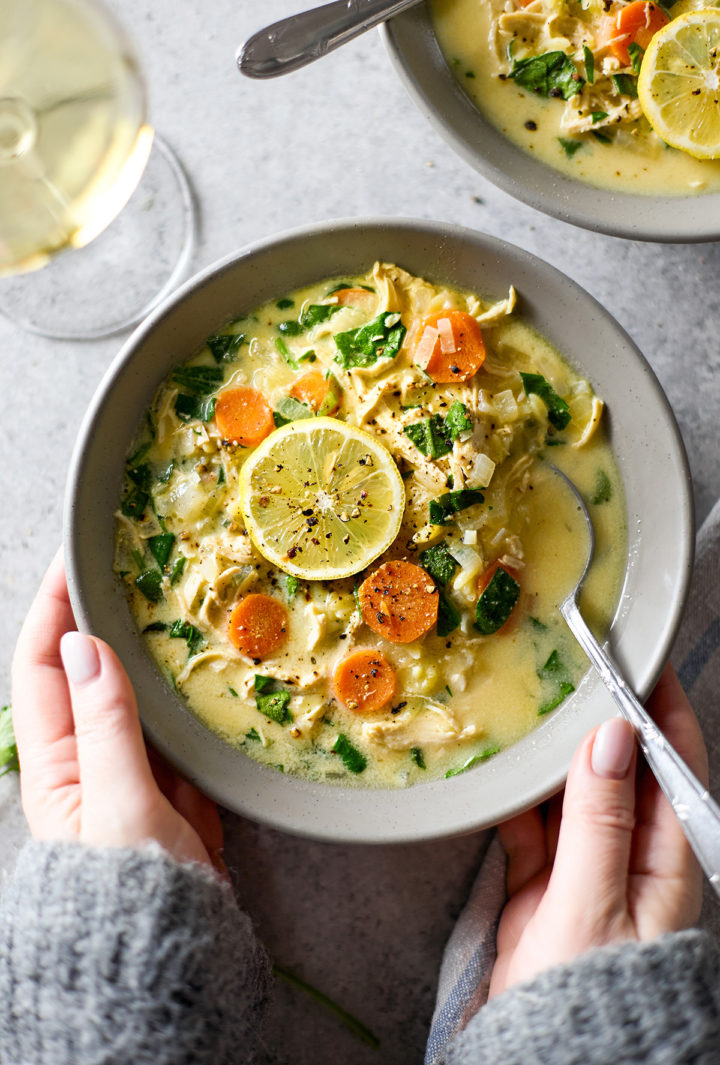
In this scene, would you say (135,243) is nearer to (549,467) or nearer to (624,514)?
(549,467)

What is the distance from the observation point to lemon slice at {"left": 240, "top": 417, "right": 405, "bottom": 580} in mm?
2418

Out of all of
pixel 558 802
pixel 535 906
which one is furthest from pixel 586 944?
pixel 558 802

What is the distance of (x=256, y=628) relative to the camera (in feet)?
8.23

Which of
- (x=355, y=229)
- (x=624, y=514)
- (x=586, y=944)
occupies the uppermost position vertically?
(x=355, y=229)

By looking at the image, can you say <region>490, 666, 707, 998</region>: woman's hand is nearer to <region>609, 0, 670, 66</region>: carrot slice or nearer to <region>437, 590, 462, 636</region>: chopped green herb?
<region>437, 590, 462, 636</region>: chopped green herb

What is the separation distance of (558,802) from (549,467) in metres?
1.02

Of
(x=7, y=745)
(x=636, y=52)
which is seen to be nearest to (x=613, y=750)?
(x=7, y=745)

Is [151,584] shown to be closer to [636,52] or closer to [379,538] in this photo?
[379,538]

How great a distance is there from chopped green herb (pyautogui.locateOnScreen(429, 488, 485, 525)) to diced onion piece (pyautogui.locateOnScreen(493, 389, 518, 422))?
0.72 feet

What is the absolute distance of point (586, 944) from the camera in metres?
2.23

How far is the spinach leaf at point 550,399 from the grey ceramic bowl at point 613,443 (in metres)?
0.11

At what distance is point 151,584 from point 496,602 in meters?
0.93

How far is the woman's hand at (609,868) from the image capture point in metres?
2.25

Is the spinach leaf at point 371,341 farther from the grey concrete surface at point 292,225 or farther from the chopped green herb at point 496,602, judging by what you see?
the chopped green herb at point 496,602
